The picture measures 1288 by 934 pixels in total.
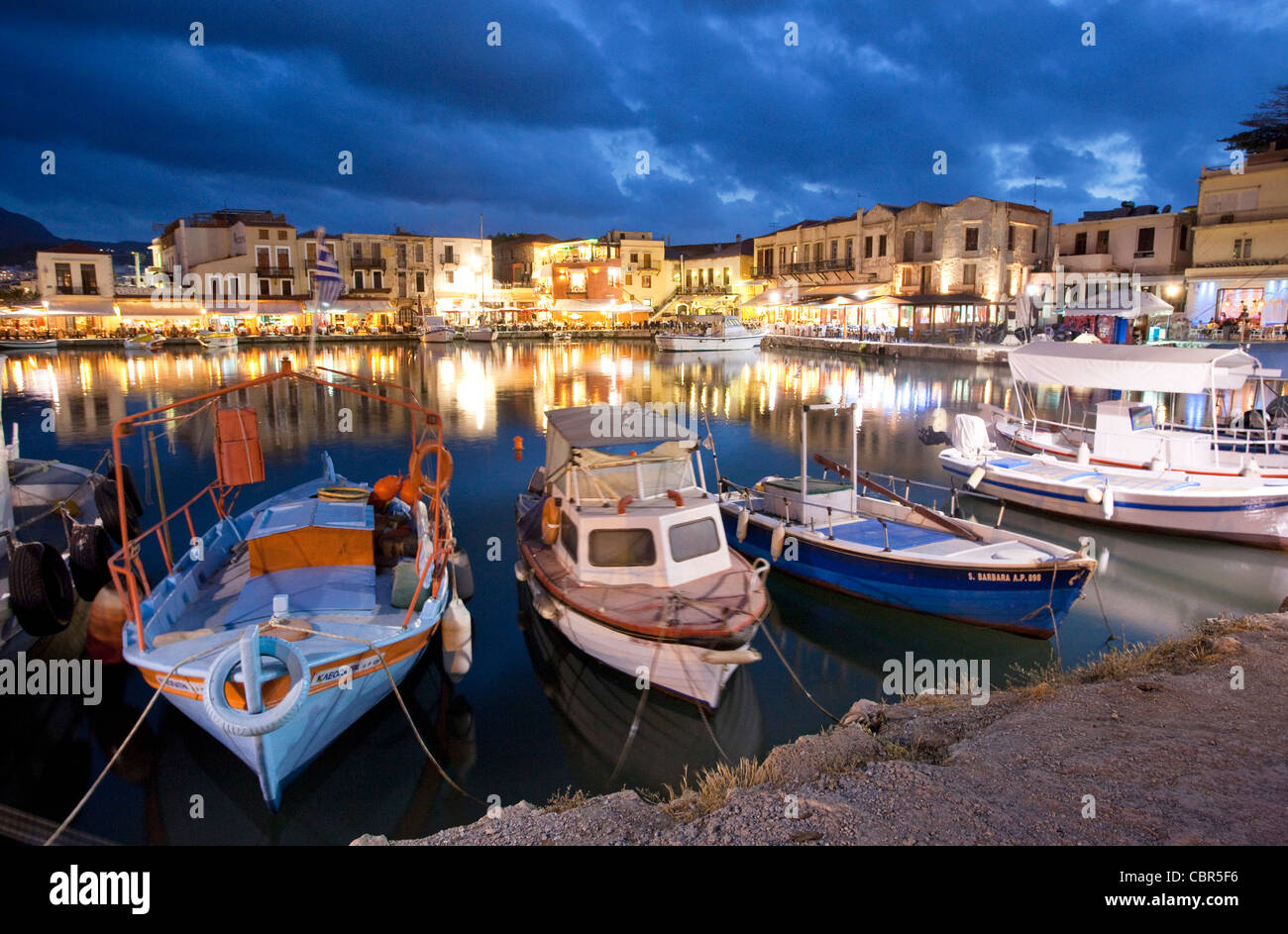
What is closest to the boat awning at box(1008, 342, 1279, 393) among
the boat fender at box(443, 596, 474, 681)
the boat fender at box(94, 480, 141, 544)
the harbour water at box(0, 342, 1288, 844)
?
the harbour water at box(0, 342, 1288, 844)

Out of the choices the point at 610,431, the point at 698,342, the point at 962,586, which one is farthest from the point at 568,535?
the point at 698,342

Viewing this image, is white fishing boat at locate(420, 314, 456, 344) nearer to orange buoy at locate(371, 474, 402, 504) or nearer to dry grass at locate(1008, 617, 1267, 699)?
orange buoy at locate(371, 474, 402, 504)

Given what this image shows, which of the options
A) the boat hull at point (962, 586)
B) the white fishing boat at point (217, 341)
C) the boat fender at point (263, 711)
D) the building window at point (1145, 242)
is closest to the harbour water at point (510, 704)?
the boat hull at point (962, 586)

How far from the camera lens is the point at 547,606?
897 cm

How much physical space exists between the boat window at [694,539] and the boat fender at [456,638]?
2438 millimetres

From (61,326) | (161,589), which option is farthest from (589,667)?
(61,326)

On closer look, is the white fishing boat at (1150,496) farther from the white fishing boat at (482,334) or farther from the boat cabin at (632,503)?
the white fishing boat at (482,334)

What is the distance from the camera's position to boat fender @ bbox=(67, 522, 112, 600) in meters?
10.0

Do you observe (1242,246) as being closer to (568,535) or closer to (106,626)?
(568,535)

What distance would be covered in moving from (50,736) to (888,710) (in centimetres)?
836

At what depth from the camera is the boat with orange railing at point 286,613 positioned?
6180mm

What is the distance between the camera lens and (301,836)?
6.32 m

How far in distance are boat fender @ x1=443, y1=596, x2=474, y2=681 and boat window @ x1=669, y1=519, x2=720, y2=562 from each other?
244cm
